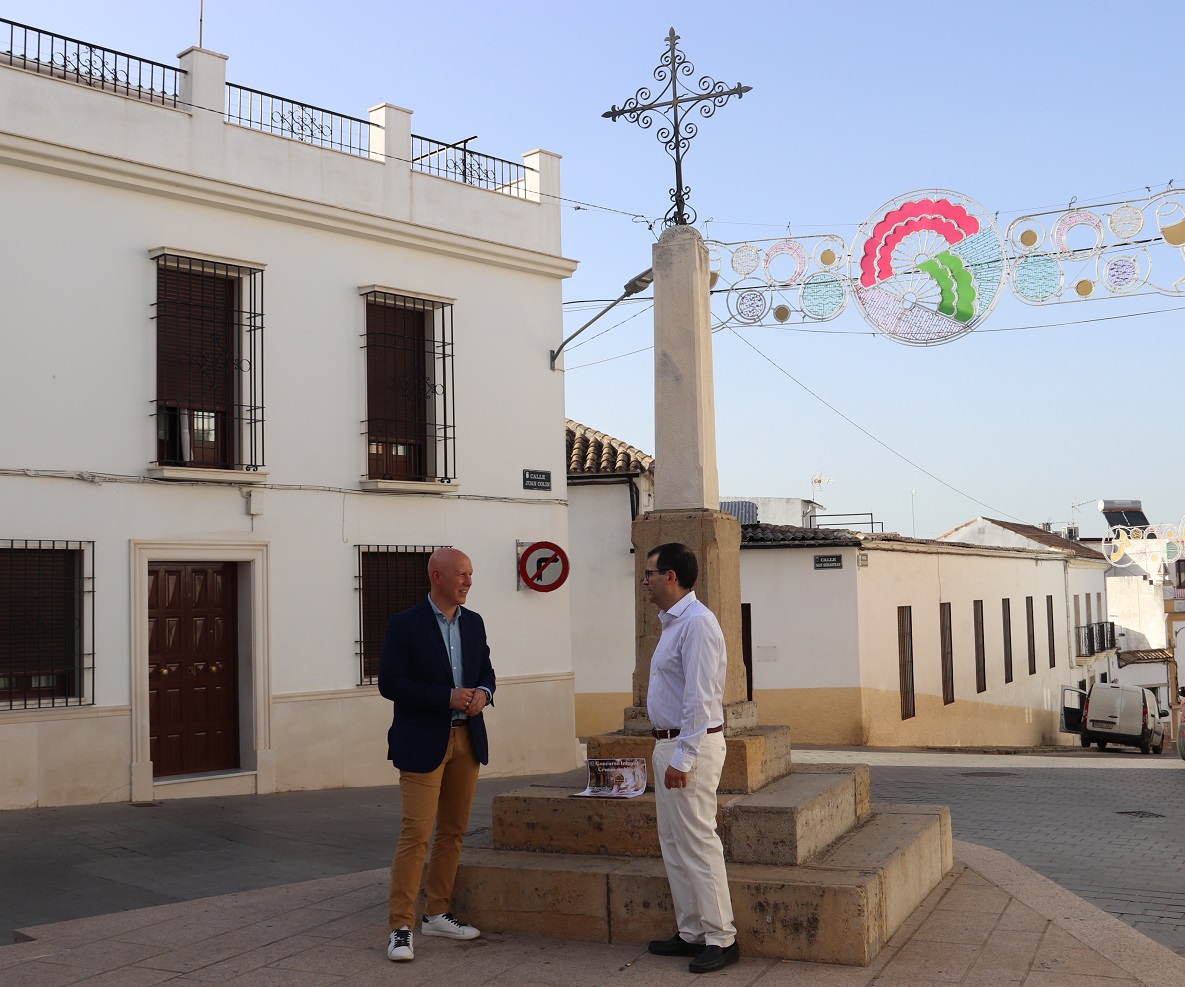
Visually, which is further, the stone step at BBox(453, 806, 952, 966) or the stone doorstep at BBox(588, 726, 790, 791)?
the stone doorstep at BBox(588, 726, 790, 791)

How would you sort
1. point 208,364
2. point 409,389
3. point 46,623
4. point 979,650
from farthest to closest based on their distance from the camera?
point 979,650
point 409,389
point 208,364
point 46,623

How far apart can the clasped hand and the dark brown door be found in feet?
21.6

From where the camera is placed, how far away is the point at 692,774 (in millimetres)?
4801

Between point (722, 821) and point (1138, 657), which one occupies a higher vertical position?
point (722, 821)

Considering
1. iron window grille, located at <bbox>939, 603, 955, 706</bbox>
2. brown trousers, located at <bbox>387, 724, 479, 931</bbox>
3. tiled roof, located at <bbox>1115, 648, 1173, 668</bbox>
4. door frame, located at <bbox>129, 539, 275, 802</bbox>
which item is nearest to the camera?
brown trousers, located at <bbox>387, 724, 479, 931</bbox>

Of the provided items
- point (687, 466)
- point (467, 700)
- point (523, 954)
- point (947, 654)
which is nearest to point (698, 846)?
point (523, 954)

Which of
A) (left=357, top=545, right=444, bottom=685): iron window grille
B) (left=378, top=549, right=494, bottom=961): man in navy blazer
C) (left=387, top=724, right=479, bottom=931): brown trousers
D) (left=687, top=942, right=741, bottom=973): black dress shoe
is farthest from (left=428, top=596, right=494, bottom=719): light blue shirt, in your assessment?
(left=357, top=545, right=444, bottom=685): iron window grille

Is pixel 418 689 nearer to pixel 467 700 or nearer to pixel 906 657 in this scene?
pixel 467 700

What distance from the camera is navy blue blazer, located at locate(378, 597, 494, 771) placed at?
5.16 meters

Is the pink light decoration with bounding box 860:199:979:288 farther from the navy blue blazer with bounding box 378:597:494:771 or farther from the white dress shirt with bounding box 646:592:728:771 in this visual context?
the navy blue blazer with bounding box 378:597:494:771

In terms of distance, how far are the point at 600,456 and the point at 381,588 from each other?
6.38m

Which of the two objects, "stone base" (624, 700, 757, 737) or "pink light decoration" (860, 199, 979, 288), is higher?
"pink light decoration" (860, 199, 979, 288)

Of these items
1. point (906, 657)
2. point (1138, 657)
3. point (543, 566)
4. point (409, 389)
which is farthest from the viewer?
point (1138, 657)

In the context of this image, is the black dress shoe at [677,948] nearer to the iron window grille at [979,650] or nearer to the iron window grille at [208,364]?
the iron window grille at [208,364]
